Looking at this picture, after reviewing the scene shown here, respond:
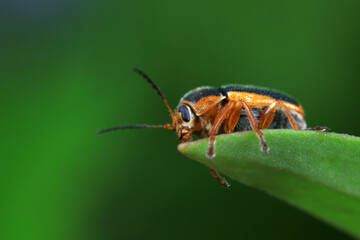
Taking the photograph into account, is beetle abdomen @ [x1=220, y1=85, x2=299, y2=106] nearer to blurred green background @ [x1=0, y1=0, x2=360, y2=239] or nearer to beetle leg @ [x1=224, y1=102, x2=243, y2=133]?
beetle leg @ [x1=224, y1=102, x2=243, y2=133]

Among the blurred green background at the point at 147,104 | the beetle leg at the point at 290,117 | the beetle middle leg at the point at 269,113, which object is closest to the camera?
the beetle leg at the point at 290,117

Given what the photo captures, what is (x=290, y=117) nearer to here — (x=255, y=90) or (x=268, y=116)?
(x=268, y=116)

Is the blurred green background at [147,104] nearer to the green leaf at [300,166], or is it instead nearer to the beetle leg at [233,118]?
the beetle leg at [233,118]

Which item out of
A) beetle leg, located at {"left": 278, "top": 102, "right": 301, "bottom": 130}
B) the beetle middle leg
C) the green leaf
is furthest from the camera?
the beetle middle leg

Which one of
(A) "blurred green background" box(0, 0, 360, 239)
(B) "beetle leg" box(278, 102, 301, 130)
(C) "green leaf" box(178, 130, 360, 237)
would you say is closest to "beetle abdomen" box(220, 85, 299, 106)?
(B) "beetle leg" box(278, 102, 301, 130)

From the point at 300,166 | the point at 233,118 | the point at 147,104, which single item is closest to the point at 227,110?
the point at 233,118

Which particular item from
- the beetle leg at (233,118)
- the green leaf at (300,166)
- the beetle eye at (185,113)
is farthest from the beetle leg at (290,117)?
the green leaf at (300,166)

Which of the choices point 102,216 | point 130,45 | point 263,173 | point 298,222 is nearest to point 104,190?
point 102,216
